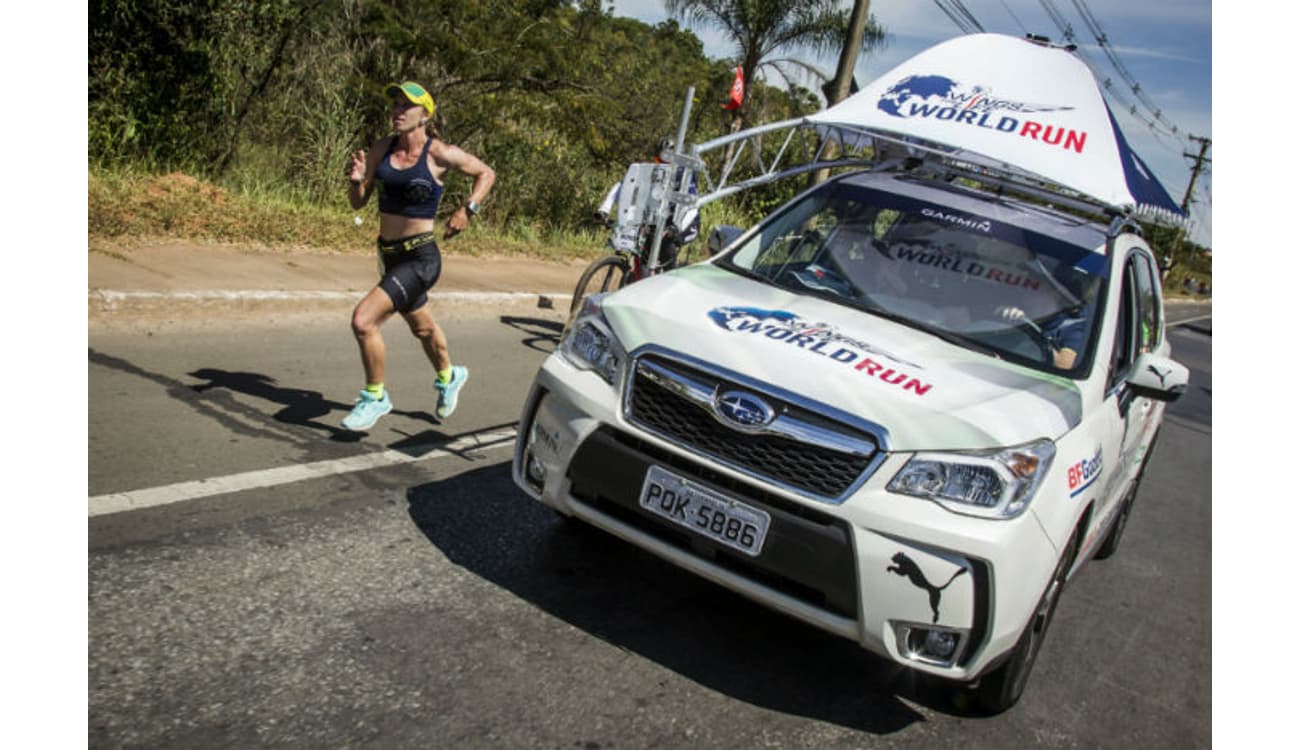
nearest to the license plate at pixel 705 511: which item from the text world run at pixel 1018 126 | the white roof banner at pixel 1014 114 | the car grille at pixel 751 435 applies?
the car grille at pixel 751 435

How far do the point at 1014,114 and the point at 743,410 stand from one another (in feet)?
11.6

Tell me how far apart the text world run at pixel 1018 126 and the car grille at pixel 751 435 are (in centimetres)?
328

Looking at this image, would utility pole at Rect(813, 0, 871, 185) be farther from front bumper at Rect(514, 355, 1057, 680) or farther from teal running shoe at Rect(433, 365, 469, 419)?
front bumper at Rect(514, 355, 1057, 680)

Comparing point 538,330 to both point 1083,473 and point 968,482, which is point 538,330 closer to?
point 1083,473

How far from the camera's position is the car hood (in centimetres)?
364

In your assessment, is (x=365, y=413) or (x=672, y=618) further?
(x=365, y=413)

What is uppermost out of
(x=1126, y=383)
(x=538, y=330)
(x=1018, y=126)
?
(x=1018, y=126)

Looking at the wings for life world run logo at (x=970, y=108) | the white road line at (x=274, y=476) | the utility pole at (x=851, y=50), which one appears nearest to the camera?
the white road line at (x=274, y=476)

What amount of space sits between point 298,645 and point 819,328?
2.19 m

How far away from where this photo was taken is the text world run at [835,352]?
12.5 feet

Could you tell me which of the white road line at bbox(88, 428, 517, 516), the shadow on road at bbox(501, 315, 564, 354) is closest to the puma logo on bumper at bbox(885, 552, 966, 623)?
the white road line at bbox(88, 428, 517, 516)

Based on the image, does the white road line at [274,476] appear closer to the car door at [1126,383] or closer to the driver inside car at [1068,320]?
the driver inside car at [1068,320]

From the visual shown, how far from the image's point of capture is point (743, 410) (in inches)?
146

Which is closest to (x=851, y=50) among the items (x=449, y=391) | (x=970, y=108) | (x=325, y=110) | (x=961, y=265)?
(x=325, y=110)
